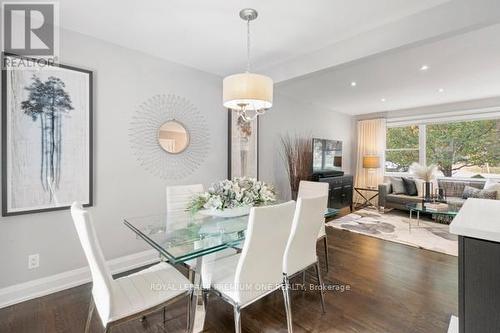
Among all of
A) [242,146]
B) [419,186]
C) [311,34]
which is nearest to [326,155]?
[419,186]

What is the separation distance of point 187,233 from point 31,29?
2.21 m

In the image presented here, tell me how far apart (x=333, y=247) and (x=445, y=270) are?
3.89 feet

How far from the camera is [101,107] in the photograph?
248cm

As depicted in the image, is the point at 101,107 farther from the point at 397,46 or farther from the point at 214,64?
the point at 397,46

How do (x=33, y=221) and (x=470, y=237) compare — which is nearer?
(x=470, y=237)

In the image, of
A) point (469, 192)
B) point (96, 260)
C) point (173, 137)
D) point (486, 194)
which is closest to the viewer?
point (96, 260)

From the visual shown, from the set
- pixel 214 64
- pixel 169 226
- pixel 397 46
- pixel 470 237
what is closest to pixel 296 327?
pixel 169 226

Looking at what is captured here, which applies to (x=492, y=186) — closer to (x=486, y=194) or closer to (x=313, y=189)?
(x=486, y=194)

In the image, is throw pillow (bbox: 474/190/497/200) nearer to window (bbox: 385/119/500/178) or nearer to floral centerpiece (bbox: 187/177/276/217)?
window (bbox: 385/119/500/178)

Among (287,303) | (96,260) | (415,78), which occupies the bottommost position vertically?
(287,303)

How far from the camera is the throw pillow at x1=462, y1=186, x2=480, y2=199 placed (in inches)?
175

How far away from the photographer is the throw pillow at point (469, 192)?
14.6 ft

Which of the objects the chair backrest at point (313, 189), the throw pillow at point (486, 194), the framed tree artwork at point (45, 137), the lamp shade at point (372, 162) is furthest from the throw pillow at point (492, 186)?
the framed tree artwork at point (45, 137)

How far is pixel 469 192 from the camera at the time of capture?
456 centimetres
